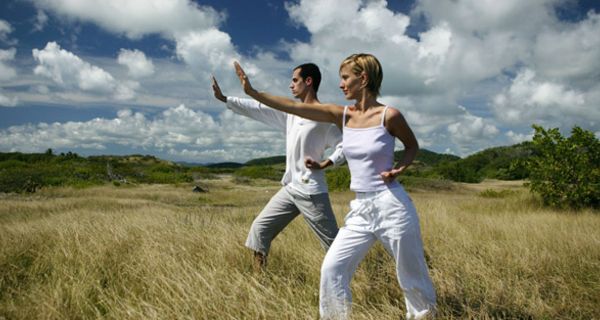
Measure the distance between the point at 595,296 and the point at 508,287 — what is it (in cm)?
89

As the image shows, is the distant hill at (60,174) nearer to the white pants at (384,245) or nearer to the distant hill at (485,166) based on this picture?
the white pants at (384,245)

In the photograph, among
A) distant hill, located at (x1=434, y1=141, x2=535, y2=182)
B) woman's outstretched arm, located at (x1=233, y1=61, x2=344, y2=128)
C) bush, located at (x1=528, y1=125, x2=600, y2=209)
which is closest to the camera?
woman's outstretched arm, located at (x1=233, y1=61, x2=344, y2=128)

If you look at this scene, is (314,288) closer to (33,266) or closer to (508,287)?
(508,287)

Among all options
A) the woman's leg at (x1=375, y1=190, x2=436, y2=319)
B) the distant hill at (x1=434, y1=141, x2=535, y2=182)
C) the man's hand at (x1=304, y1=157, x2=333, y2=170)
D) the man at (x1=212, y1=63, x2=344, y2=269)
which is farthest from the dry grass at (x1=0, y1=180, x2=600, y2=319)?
the distant hill at (x1=434, y1=141, x2=535, y2=182)

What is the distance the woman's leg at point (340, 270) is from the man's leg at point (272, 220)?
3.64 feet

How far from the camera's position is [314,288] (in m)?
3.79

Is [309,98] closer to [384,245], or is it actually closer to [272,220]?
[272,220]

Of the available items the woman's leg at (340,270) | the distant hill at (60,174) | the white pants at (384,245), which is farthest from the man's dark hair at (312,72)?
the distant hill at (60,174)

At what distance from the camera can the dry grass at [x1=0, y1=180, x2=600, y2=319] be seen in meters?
3.21

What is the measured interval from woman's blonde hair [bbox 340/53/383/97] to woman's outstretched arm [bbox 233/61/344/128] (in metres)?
0.30

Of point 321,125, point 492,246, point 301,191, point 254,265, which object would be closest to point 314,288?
point 254,265

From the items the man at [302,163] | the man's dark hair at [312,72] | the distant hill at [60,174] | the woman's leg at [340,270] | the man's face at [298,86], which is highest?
the man's dark hair at [312,72]

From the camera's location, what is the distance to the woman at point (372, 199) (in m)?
2.57

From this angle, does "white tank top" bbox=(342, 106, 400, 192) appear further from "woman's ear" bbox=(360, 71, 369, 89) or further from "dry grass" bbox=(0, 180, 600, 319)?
"dry grass" bbox=(0, 180, 600, 319)
